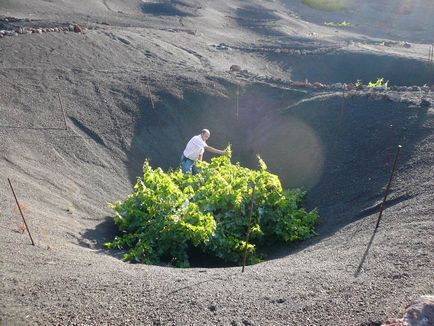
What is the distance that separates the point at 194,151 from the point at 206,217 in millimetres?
2918

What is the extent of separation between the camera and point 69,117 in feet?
43.3

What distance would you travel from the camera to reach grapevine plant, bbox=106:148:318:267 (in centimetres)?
838

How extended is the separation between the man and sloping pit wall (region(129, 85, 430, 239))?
154 cm

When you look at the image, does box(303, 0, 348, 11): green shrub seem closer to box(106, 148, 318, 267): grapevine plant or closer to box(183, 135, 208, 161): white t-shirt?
box(183, 135, 208, 161): white t-shirt

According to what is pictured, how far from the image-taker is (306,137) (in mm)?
13438

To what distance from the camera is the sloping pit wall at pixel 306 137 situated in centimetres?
1052

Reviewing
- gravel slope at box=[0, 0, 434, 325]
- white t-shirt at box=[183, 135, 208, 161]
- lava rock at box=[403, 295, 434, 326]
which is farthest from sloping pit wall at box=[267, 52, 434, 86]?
lava rock at box=[403, 295, 434, 326]

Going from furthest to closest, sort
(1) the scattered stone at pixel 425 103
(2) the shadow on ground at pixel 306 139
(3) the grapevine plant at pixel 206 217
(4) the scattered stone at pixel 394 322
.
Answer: (1) the scattered stone at pixel 425 103 → (2) the shadow on ground at pixel 306 139 → (3) the grapevine plant at pixel 206 217 → (4) the scattered stone at pixel 394 322

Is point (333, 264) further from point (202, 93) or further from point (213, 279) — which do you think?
point (202, 93)

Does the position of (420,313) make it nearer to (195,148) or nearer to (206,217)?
(206,217)

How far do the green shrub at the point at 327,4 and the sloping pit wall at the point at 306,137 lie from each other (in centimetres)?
3108

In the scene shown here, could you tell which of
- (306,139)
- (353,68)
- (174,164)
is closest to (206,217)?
(174,164)

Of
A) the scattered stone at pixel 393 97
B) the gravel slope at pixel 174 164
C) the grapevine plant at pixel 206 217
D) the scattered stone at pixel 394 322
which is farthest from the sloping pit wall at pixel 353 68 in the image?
the scattered stone at pixel 394 322

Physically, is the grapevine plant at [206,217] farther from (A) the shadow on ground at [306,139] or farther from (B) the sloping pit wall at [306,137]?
(B) the sloping pit wall at [306,137]
